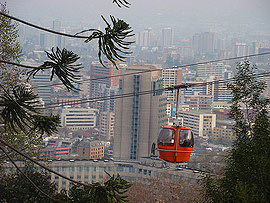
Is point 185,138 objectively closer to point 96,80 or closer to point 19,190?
point 19,190

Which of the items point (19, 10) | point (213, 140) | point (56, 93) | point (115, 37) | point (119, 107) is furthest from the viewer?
point (19, 10)

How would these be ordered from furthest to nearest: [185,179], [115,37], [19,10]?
[19,10] → [185,179] → [115,37]

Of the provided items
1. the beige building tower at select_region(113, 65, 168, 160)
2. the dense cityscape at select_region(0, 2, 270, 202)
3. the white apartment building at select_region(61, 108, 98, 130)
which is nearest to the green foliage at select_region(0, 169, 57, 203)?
the dense cityscape at select_region(0, 2, 270, 202)

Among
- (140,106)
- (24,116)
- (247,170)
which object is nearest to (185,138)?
(247,170)

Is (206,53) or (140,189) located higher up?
(206,53)

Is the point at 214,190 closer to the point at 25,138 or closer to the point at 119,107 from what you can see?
the point at 25,138

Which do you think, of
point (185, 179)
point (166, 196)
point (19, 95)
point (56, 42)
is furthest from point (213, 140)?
point (56, 42)

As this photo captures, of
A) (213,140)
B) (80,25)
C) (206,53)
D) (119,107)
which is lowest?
(213,140)
